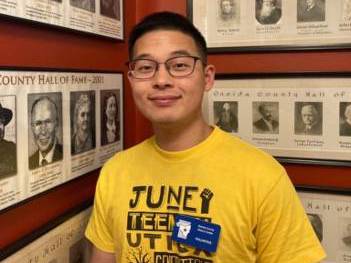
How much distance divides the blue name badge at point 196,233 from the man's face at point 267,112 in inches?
21.0

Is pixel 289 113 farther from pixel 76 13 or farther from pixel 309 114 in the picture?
pixel 76 13

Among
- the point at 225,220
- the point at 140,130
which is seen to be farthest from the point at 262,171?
the point at 140,130

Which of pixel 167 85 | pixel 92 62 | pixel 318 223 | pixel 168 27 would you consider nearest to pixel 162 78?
pixel 167 85

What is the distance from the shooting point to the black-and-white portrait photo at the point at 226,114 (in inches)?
55.4

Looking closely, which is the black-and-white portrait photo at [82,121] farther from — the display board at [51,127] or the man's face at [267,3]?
the man's face at [267,3]

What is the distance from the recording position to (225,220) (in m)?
0.95

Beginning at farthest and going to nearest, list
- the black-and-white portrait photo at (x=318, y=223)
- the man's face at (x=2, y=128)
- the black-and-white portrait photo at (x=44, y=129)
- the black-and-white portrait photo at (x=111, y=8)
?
the black-and-white portrait photo at (x=318, y=223)
the black-and-white portrait photo at (x=111, y=8)
the black-and-white portrait photo at (x=44, y=129)
the man's face at (x=2, y=128)

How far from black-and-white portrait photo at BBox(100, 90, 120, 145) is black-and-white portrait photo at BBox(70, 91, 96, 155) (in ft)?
0.22

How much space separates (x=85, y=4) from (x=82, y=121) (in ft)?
1.03

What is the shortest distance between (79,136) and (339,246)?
87 centimetres

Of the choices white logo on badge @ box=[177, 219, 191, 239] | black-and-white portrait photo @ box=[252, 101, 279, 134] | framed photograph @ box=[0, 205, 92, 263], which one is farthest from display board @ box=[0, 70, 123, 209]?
black-and-white portrait photo @ box=[252, 101, 279, 134]

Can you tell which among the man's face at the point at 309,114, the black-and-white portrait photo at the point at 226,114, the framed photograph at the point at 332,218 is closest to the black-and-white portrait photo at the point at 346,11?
the man's face at the point at 309,114

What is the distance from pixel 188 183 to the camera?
100 centimetres

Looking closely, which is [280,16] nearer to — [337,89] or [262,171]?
[337,89]
